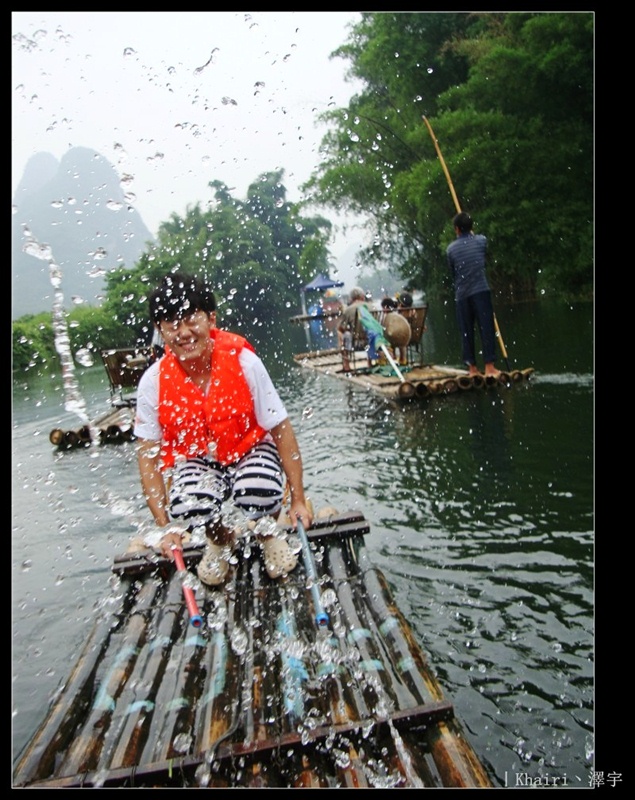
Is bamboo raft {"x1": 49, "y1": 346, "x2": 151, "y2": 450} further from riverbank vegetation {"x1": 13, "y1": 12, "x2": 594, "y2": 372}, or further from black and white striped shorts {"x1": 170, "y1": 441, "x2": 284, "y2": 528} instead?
black and white striped shorts {"x1": 170, "y1": 441, "x2": 284, "y2": 528}

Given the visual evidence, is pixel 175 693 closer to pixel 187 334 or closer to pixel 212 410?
pixel 212 410

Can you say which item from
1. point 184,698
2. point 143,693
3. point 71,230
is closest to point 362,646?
point 184,698

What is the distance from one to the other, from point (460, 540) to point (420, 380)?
16.1 feet

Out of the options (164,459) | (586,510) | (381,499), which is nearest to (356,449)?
(381,499)

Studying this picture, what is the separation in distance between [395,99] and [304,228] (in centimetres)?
878

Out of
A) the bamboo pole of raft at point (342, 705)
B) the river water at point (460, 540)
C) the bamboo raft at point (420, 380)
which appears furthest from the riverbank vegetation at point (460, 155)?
the bamboo pole of raft at point (342, 705)

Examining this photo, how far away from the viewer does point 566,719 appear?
94.0 inches

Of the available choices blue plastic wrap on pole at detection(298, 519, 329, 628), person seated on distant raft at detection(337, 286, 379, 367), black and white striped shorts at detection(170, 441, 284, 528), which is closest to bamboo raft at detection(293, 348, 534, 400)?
person seated on distant raft at detection(337, 286, 379, 367)

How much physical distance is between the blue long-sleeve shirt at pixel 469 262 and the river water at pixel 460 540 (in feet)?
4.50

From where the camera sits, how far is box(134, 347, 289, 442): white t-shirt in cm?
307

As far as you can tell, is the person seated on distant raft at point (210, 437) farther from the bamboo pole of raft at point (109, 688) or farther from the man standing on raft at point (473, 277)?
the man standing on raft at point (473, 277)

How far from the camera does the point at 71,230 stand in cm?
6588

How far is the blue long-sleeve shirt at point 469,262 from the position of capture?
824 cm

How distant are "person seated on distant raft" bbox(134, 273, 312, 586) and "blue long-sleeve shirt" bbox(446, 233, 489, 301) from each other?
5.74 metres
